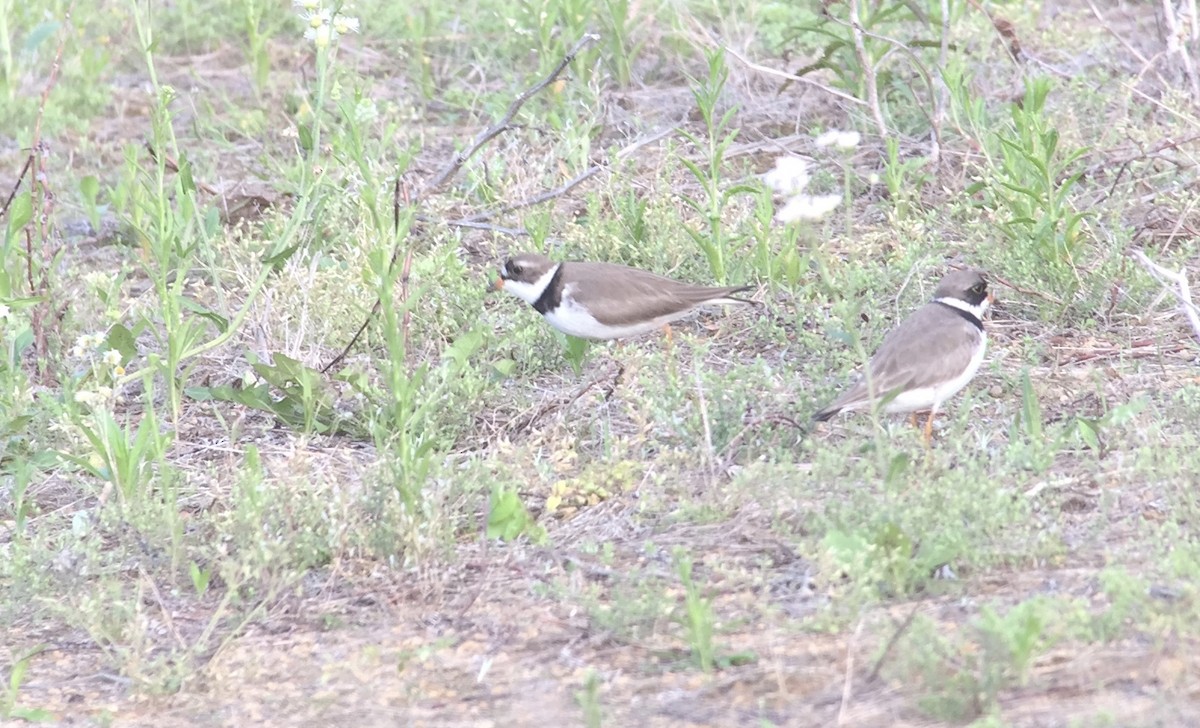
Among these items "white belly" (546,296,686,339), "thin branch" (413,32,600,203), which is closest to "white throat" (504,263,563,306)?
"white belly" (546,296,686,339)

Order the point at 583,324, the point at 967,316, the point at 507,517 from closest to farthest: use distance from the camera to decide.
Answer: the point at 507,517
the point at 967,316
the point at 583,324

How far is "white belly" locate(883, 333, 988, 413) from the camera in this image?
5461 mm

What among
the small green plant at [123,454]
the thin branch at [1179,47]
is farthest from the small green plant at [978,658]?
the thin branch at [1179,47]

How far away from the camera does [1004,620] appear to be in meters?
3.92

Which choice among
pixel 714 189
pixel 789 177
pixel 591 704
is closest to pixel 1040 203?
pixel 714 189

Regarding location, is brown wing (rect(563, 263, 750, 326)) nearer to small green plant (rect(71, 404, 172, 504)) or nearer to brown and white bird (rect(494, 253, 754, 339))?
brown and white bird (rect(494, 253, 754, 339))

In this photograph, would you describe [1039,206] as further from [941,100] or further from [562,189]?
[562,189]

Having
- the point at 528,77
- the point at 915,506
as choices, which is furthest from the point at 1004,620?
the point at 528,77

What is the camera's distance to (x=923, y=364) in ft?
18.0

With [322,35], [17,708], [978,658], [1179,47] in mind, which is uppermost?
[322,35]

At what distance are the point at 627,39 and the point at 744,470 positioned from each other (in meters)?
4.98

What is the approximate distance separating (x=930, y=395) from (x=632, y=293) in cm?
143

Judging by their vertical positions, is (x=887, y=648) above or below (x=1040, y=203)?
below

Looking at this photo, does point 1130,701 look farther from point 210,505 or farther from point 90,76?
point 90,76
